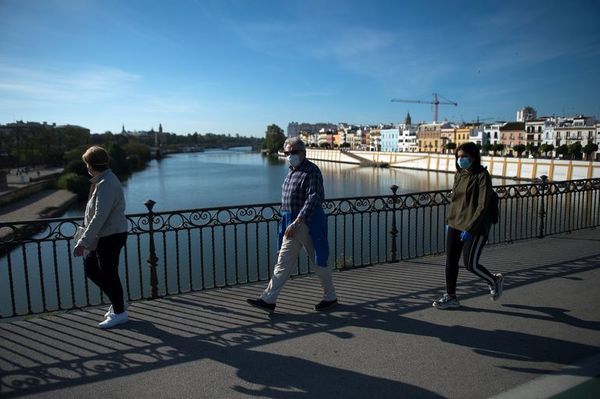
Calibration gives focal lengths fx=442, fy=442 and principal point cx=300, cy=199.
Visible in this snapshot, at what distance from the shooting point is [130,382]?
323 centimetres

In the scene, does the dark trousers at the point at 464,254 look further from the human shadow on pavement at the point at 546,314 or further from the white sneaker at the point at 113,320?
the white sneaker at the point at 113,320

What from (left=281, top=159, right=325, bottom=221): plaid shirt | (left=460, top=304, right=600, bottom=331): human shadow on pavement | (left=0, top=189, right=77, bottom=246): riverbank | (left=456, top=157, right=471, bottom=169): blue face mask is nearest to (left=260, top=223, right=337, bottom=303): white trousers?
(left=281, top=159, right=325, bottom=221): plaid shirt

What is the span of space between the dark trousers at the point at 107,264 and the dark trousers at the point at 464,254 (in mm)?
3278

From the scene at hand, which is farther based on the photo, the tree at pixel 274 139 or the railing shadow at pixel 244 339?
the tree at pixel 274 139

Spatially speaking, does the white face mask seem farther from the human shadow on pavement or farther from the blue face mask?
the human shadow on pavement

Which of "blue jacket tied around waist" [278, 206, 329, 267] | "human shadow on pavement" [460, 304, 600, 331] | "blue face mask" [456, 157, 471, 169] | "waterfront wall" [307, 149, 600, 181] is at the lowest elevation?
"waterfront wall" [307, 149, 600, 181]

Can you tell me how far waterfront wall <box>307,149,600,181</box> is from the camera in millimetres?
52959

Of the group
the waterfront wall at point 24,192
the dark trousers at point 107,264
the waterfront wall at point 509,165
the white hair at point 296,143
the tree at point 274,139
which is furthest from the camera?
the tree at point 274,139

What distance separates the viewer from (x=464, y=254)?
4527mm

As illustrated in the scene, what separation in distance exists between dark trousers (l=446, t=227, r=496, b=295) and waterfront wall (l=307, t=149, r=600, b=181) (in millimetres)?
34669

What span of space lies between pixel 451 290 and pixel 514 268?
2.07 metres

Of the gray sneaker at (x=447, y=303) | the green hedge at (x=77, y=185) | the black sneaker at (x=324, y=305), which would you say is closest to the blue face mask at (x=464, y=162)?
the gray sneaker at (x=447, y=303)

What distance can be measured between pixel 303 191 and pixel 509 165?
66406 mm

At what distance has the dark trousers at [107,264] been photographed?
4129 millimetres
